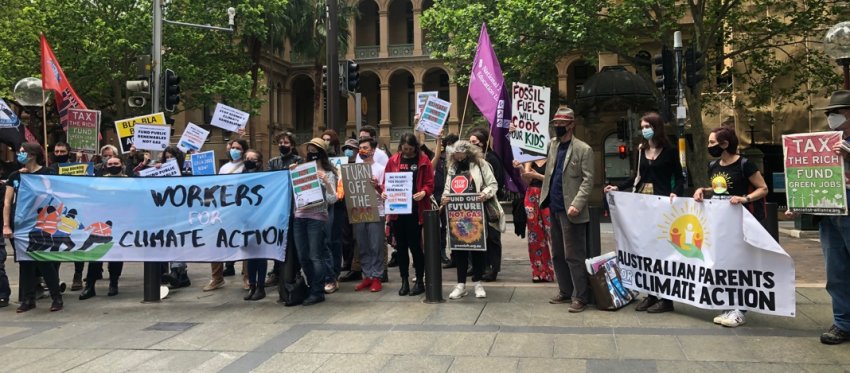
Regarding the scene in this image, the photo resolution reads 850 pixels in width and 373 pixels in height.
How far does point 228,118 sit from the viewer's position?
10.0 m

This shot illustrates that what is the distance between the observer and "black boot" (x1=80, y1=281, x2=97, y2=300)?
25.5 feet

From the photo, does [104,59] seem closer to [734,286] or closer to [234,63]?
[234,63]

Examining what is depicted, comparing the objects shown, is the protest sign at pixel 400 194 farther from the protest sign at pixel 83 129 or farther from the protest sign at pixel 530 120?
the protest sign at pixel 83 129

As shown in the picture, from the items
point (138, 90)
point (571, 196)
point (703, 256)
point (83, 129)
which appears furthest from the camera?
point (138, 90)

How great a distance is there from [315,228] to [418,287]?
4.91 ft

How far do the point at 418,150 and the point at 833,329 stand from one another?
4429 mm

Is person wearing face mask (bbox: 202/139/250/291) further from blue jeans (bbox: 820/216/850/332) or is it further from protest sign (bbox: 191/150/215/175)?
blue jeans (bbox: 820/216/850/332)

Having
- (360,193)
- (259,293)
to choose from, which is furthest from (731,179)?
(259,293)

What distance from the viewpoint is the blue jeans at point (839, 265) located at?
484 cm

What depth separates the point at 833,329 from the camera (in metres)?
4.90

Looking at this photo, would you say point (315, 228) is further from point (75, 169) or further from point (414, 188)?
point (75, 169)

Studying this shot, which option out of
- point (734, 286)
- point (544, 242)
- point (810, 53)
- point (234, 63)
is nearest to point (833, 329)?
point (734, 286)

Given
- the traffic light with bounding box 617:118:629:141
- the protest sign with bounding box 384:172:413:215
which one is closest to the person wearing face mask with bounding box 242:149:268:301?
the protest sign with bounding box 384:172:413:215

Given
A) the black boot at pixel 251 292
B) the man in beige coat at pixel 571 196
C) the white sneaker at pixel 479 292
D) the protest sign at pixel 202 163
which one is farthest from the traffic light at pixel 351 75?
the man in beige coat at pixel 571 196
